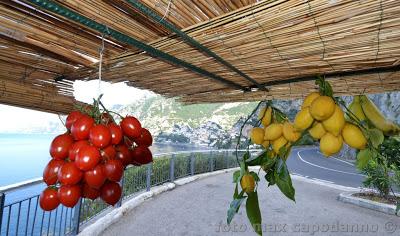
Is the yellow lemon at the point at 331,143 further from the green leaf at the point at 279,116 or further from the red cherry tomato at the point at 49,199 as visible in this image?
the red cherry tomato at the point at 49,199

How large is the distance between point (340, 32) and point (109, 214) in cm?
635

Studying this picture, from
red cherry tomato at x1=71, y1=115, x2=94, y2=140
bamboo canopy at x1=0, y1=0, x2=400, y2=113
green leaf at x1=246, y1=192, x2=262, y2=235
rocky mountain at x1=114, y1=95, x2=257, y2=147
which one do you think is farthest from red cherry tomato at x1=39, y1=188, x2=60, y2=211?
rocky mountain at x1=114, y1=95, x2=257, y2=147

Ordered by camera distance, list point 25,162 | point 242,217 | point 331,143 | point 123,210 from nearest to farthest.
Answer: point 331,143 → point 123,210 → point 242,217 → point 25,162

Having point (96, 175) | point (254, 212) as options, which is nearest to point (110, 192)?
point (96, 175)

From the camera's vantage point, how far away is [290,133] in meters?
1.52

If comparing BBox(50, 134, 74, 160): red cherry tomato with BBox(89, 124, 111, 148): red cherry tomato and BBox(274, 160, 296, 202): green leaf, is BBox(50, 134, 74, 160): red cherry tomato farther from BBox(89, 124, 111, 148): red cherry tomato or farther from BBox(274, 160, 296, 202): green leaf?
BBox(274, 160, 296, 202): green leaf

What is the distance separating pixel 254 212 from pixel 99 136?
899 mm

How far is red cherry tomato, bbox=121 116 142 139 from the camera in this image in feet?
4.00

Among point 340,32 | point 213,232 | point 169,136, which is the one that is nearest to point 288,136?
point 340,32

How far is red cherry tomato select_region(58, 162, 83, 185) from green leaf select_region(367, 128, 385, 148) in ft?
3.99

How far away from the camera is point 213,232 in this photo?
6305 mm

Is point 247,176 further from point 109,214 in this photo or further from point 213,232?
point 109,214

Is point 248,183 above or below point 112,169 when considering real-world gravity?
below

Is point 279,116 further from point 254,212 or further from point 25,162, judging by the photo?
point 25,162
